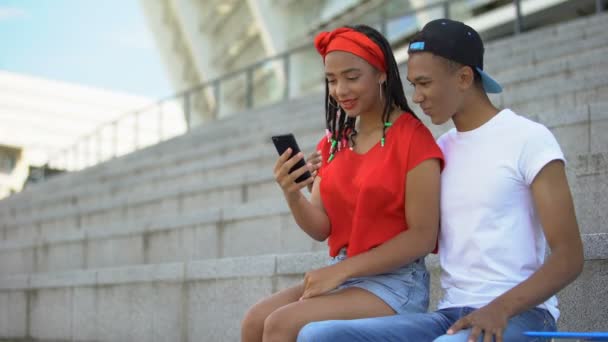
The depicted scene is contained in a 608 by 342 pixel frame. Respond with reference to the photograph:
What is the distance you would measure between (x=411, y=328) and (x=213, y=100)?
48.4ft

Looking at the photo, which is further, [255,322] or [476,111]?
[255,322]

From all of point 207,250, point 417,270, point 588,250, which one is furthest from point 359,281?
point 207,250

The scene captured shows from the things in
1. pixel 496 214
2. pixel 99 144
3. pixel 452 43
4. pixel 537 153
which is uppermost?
pixel 99 144

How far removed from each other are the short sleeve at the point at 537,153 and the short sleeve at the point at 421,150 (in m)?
0.27

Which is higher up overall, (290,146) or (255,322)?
(290,146)

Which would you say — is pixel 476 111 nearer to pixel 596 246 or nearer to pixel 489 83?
pixel 489 83

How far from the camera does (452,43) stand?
2.37m

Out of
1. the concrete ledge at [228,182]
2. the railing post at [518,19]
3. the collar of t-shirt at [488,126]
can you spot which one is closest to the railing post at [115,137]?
the concrete ledge at [228,182]

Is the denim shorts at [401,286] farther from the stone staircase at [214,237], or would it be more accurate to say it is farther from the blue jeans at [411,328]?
the stone staircase at [214,237]

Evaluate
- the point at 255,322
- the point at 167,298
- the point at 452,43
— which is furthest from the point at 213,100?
the point at 452,43

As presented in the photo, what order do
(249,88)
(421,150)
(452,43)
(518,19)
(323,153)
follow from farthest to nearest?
1. (249,88)
2. (518,19)
3. (323,153)
4. (421,150)
5. (452,43)

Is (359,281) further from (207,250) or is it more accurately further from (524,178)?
(207,250)

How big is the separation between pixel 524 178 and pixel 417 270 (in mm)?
452

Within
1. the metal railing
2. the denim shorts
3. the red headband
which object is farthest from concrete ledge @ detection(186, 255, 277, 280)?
the metal railing
